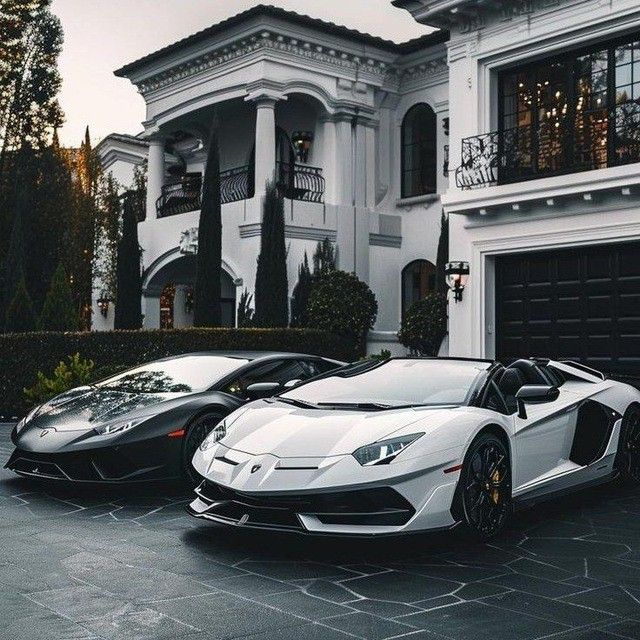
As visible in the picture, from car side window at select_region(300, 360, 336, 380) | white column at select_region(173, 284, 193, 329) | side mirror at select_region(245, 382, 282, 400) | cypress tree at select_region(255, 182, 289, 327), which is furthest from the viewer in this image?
white column at select_region(173, 284, 193, 329)

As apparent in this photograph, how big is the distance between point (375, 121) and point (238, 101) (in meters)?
3.62

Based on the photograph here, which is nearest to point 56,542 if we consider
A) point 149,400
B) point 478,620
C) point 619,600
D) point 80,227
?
point 149,400

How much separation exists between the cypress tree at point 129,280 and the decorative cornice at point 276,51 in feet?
13.6

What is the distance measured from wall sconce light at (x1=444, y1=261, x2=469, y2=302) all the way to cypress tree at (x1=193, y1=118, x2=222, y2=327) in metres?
6.45

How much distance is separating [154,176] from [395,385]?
2100 cm

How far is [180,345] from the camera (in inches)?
719

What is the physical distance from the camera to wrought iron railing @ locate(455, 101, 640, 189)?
15117mm

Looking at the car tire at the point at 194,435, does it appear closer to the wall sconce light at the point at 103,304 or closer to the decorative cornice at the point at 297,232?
the decorative cornice at the point at 297,232

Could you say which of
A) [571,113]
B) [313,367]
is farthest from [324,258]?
[313,367]

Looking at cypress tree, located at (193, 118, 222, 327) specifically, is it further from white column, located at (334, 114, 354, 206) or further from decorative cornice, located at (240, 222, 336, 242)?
white column, located at (334, 114, 354, 206)

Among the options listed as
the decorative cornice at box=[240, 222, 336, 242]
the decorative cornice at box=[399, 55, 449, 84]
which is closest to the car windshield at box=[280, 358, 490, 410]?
the decorative cornice at box=[240, 222, 336, 242]

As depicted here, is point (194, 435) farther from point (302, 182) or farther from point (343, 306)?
point (302, 182)

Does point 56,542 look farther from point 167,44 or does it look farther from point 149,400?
point 167,44

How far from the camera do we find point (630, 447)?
346 inches
